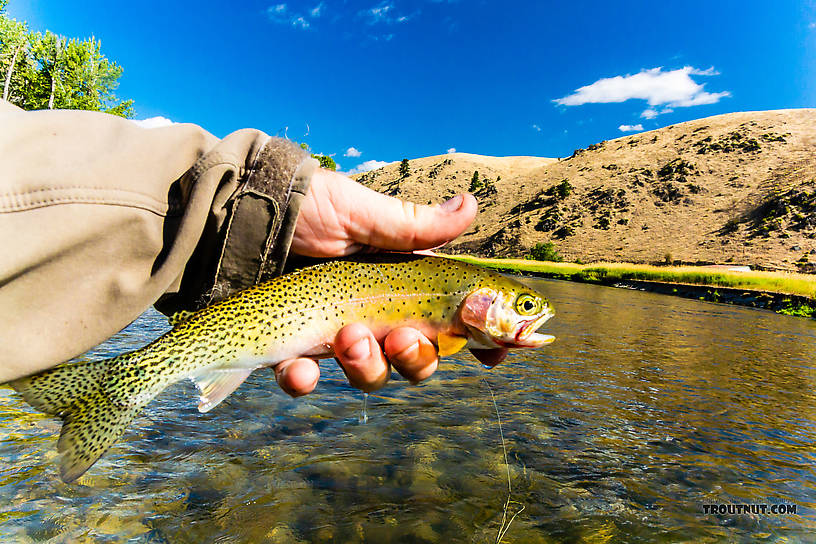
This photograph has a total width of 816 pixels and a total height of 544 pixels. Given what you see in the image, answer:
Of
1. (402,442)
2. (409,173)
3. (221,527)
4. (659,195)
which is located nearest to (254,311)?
(221,527)

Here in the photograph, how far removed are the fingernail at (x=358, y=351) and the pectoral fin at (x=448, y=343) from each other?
1.97 feet

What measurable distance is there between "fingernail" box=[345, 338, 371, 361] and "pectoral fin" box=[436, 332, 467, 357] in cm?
60

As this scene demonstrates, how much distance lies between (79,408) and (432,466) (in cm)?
403

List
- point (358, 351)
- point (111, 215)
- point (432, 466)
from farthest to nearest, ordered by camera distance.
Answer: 1. point (432, 466)
2. point (358, 351)
3. point (111, 215)

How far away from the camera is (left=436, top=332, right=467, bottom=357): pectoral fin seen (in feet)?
12.2

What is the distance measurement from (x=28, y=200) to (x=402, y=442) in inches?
206

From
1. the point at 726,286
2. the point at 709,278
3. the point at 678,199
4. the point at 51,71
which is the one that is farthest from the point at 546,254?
the point at 51,71

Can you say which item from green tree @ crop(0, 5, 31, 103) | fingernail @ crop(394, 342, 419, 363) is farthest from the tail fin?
green tree @ crop(0, 5, 31, 103)

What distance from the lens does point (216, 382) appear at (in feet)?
10.6

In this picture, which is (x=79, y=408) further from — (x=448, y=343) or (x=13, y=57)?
(x=13, y=57)

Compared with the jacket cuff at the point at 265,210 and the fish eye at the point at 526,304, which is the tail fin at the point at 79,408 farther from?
the fish eye at the point at 526,304

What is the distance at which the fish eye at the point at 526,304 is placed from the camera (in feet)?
12.3

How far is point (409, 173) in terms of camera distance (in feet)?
A: 467

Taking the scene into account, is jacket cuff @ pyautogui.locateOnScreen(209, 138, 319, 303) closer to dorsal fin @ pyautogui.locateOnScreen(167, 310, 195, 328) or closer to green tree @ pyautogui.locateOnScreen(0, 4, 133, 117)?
dorsal fin @ pyautogui.locateOnScreen(167, 310, 195, 328)
